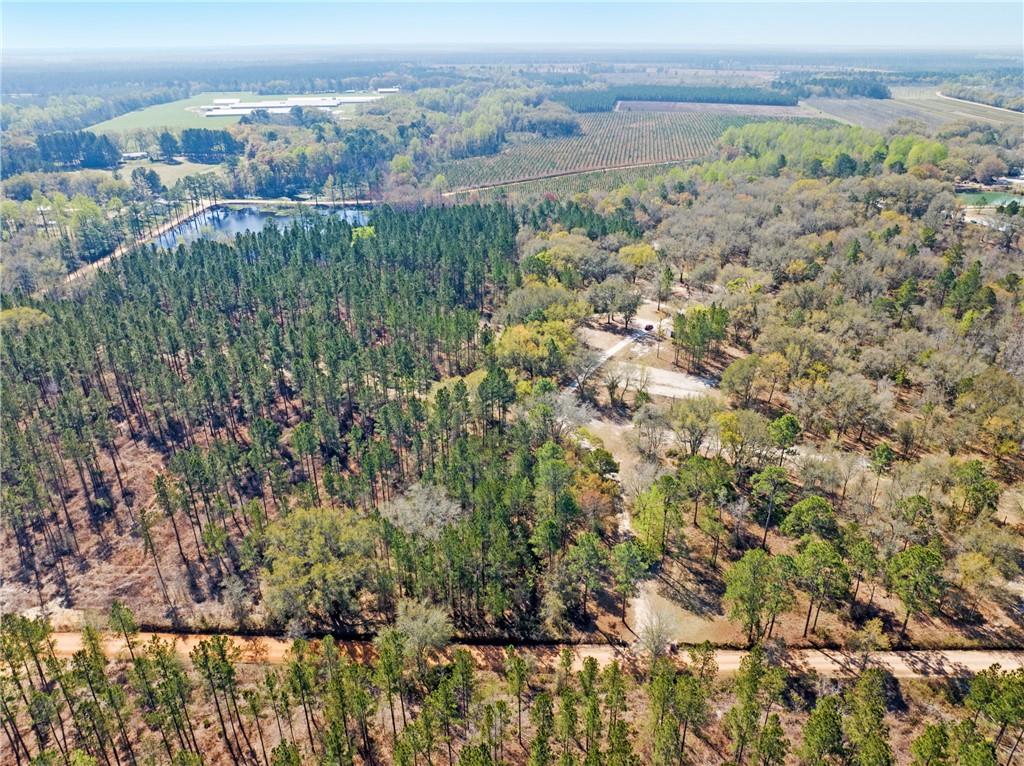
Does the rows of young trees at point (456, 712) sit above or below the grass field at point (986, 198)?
below

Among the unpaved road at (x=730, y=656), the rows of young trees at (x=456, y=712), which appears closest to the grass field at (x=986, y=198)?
the unpaved road at (x=730, y=656)

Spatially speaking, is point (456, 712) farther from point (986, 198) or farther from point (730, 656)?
point (986, 198)

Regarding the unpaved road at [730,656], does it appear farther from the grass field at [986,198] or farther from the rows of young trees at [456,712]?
the grass field at [986,198]

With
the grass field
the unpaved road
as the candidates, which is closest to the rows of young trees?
the unpaved road

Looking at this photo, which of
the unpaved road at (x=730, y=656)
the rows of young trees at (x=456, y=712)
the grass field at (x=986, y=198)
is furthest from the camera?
the grass field at (x=986, y=198)

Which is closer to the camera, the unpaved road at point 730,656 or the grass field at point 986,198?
the unpaved road at point 730,656

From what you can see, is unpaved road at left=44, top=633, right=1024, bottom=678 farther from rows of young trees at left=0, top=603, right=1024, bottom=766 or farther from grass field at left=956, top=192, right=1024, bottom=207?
grass field at left=956, top=192, right=1024, bottom=207

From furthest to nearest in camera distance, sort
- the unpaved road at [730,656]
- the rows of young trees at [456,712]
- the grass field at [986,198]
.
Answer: the grass field at [986,198]
the unpaved road at [730,656]
the rows of young trees at [456,712]
